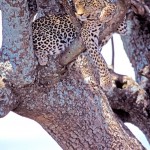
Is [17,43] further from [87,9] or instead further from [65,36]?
[87,9]

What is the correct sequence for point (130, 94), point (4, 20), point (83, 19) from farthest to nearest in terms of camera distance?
point (130, 94)
point (83, 19)
point (4, 20)

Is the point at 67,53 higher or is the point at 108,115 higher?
the point at 67,53

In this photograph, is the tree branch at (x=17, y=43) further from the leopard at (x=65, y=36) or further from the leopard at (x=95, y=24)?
the leopard at (x=95, y=24)

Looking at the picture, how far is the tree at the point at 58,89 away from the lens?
3.47m

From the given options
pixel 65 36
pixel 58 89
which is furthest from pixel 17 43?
pixel 58 89

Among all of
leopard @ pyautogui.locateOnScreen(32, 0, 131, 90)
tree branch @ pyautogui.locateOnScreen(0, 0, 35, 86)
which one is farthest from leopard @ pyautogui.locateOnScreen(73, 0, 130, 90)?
tree branch @ pyautogui.locateOnScreen(0, 0, 35, 86)

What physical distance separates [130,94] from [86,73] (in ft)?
2.58

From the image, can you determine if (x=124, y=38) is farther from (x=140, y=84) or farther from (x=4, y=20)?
(x=4, y=20)

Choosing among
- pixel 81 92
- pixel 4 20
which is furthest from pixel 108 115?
pixel 4 20

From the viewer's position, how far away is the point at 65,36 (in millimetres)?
3658

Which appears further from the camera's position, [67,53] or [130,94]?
[130,94]

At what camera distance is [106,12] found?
11.9ft

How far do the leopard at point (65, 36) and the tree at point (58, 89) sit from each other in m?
0.06

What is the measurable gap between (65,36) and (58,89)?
0.34 metres
